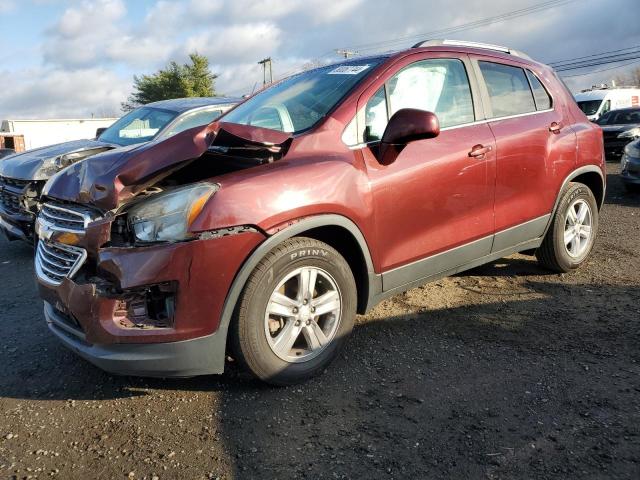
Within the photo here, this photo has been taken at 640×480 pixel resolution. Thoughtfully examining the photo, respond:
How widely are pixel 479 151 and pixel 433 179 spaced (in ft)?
1.74

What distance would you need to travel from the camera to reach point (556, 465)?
2355 millimetres

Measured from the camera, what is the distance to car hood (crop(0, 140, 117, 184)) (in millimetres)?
5977

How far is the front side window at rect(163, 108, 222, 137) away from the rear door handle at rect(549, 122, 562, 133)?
381cm

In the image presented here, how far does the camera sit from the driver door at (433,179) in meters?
3.34

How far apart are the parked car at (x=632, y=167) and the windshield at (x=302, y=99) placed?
7.75 meters

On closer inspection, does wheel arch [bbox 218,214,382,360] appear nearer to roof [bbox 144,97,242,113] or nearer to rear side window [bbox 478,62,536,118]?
→ rear side window [bbox 478,62,536,118]

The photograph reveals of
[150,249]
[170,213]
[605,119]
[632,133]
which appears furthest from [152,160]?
[605,119]

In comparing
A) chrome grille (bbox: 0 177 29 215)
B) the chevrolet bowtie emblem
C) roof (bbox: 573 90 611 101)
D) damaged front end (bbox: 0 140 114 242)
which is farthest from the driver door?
roof (bbox: 573 90 611 101)

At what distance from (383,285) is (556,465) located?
55.3 inches

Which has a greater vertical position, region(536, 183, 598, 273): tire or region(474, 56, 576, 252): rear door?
region(474, 56, 576, 252): rear door

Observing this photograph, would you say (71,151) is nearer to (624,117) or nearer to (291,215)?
(291,215)

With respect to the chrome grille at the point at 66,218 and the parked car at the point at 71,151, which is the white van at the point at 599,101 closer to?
the parked car at the point at 71,151

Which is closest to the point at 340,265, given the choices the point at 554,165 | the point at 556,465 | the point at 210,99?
the point at 556,465

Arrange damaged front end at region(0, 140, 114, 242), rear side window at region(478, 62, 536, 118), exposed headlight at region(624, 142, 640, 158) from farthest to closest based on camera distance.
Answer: exposed headlight at region(624, 142, 640, 158)
damaged front end at region(0, 140, 114, 242)
rear side window at region(478, 62, 536, 118)
